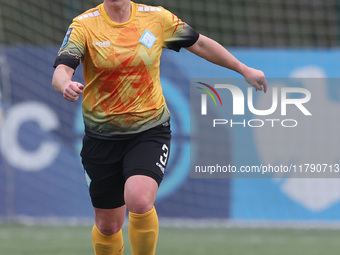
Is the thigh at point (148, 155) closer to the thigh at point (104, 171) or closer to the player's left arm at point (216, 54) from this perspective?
the thigh at point (104, 171)

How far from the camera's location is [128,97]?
16.6 feet

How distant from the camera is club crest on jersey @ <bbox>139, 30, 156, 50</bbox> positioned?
504cm

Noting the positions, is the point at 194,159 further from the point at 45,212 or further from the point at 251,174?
the point at 45,212

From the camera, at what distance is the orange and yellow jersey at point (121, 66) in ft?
16.4

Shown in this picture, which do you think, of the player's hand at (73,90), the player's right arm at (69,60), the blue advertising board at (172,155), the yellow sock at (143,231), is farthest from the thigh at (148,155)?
the blue advertising board at (172,155)

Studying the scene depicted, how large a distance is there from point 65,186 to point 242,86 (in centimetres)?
225

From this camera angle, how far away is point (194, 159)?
905 cm

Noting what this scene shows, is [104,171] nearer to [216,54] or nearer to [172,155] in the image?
[216,54]

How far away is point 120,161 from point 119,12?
0.92m

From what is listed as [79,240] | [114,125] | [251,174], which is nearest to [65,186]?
[79,240]

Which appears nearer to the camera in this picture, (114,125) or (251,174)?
(114,125)

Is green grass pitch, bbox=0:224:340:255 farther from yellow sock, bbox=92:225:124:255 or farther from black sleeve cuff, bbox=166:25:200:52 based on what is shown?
black sleeve cuff, bbox=166:25:200:52

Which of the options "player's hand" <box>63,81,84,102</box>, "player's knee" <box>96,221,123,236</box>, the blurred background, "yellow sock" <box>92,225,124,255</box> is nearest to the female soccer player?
"player's knee" <box>96,221,123,236</box>

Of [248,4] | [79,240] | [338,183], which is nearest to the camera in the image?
[79,240]
